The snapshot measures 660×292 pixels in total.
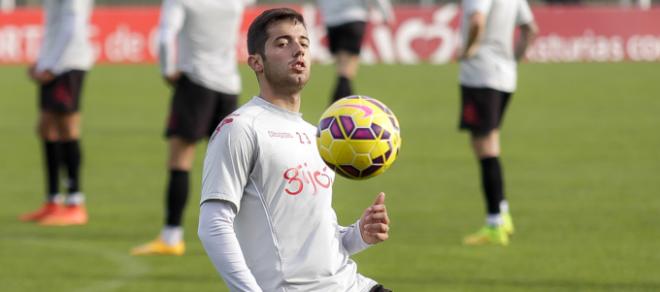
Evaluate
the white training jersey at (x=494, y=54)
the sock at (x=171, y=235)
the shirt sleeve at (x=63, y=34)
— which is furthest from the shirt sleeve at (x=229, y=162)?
the shirt sleeve at (x=63, y=34)

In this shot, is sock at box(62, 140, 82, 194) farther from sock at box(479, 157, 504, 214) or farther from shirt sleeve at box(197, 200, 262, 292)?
shirt sleeve at box(197, 200, 262, 292)

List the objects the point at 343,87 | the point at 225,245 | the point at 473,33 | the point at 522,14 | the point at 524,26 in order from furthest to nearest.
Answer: the point at 343,87 → the point at 524,26 → the point at 522,14 → the point at 473,33 → the point at 225,245

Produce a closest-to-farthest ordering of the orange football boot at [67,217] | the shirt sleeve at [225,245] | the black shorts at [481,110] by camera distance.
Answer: the shirt sleeve at [225,245], the black shorts at [481,110], the orange football boot at [67,217]

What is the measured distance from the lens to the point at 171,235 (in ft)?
33.1

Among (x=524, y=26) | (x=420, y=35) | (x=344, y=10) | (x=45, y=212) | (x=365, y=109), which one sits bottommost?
(x=420, y=35)

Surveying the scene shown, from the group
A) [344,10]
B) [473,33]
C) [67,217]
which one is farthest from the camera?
[344,10]

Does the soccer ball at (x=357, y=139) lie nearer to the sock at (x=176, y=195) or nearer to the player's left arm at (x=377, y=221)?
the player's left arm at (x=377, y=221)

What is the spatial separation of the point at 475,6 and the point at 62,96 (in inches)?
146

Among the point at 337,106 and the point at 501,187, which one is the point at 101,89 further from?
the point at 337,106

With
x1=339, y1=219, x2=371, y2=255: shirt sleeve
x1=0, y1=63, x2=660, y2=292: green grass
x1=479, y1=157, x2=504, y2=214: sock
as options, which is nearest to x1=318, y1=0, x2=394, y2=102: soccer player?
x1=0, y1=63, x2=660, y2=292: green grass

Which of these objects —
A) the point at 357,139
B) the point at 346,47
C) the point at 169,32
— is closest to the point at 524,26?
the point at 169,32

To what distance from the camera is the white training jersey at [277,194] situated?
17.0 ft

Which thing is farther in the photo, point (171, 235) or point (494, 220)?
point (494, 220)

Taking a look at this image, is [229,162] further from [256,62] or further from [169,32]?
[169,32]
